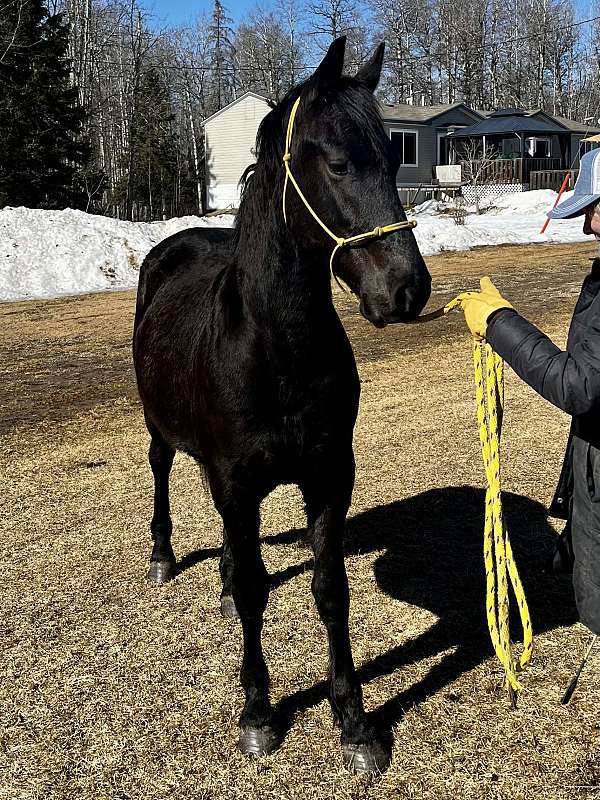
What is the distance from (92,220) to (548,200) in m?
22.3

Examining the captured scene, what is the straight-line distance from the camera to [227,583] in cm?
424

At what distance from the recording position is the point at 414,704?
3350 mm

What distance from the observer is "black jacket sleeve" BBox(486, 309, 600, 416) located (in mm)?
2232

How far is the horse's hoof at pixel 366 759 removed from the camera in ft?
9.71

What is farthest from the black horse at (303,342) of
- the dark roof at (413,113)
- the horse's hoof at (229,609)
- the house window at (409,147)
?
the house window at (409,147)

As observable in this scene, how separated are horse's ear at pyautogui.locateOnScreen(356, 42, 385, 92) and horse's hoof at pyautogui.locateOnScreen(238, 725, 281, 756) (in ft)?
8.09

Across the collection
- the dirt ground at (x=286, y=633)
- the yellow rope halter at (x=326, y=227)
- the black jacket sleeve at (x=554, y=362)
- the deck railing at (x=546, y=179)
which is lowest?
the dirt ground at (x=286, y=633)

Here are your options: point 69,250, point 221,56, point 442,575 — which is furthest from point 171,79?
point 442,575

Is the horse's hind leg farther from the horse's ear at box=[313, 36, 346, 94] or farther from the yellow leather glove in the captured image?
the horse's ear at box=[313, 36, 346, 94]

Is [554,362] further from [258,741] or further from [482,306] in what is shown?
[258,741]

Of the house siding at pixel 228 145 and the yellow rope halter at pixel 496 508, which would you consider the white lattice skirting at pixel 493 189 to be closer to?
the house siding at pixel 228 145

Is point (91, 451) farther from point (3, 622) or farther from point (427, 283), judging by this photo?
point (427, 283)

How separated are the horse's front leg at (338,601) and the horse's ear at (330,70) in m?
1.37

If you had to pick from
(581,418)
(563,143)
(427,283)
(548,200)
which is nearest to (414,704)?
(581,418)
